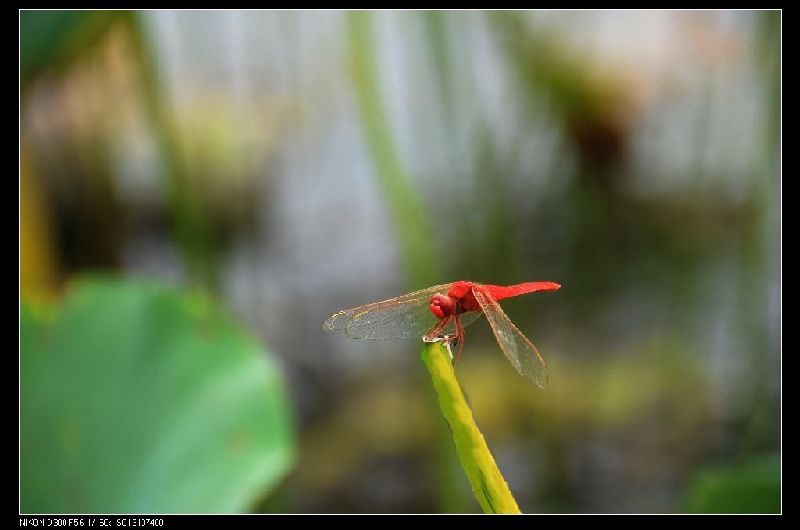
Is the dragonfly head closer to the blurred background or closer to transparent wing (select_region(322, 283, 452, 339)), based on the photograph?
transparent wing (select_region(322, 283, 452, 339))

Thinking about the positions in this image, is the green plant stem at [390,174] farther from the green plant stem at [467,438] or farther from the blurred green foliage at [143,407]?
the green plant stem at [467,438]

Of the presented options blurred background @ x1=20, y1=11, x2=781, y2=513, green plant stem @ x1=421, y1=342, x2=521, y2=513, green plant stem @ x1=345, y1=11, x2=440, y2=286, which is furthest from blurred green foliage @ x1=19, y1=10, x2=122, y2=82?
green plant stem @ x1=421, y1=342, x2=521, y2=513

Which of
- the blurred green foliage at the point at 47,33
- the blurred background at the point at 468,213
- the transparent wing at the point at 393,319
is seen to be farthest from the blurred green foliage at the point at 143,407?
the blurred background at the point at 468,213

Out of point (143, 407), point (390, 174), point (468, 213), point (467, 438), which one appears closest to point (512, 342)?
point (467, 438)

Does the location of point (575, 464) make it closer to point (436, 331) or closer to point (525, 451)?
point (525, 451)

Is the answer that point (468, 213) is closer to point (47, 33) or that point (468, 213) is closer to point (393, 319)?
point (47, 33)
